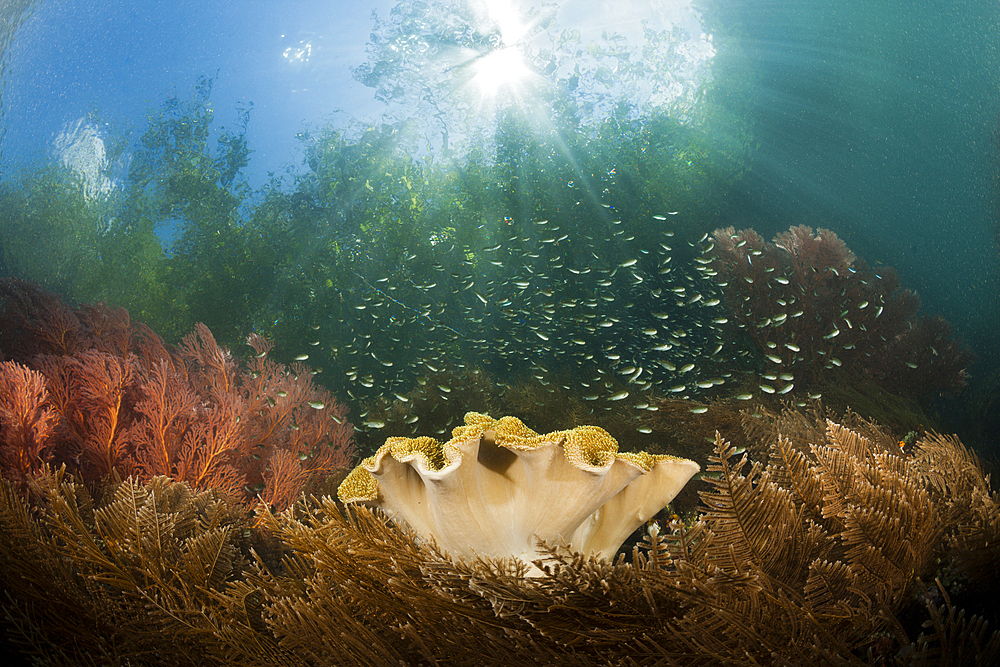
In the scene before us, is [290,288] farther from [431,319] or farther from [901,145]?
[901,145]

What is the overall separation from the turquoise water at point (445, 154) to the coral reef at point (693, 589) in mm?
6539

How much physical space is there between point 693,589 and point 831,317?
205 inches

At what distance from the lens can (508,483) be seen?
103cm

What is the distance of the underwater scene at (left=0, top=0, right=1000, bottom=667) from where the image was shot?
703mm

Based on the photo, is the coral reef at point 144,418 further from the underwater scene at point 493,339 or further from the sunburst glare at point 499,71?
the sunburst glare at point 499,71

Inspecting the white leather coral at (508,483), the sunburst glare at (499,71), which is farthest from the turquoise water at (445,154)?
the white leather coral at (508,483)

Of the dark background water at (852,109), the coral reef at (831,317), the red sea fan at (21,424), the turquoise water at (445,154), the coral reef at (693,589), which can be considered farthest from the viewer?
the dark background water at (852,109)

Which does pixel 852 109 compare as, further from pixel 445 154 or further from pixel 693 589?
pixel 693 589

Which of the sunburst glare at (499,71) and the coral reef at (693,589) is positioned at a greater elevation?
the sunburst glare at (499,71)

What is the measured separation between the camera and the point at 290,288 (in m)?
10.7

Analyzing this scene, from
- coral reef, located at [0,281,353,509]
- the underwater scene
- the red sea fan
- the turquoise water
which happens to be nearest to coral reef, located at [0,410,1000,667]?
the underwater scene

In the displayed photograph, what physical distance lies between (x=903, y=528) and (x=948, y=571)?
133mm

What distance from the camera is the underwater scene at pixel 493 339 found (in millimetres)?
703

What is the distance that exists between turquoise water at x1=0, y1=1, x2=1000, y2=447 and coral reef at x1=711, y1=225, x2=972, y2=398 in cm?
197
